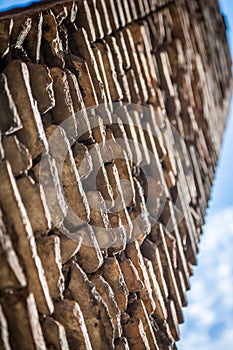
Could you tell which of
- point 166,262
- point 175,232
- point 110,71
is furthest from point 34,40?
point 175,232

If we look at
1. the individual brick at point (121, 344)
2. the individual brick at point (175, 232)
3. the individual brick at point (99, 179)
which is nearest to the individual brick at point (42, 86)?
the individual brick at point (99, 179)

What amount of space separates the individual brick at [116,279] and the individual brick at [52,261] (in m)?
0.26

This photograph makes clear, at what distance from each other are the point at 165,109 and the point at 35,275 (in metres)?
1.44

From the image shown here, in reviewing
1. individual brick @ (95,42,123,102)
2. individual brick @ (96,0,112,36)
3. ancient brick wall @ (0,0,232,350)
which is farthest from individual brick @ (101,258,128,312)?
individual brick @ (96,0,112,36)

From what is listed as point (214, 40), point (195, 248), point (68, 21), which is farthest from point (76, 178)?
point (214, 40)

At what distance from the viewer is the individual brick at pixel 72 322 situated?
1148mm

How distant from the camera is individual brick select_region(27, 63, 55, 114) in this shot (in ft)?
4.07

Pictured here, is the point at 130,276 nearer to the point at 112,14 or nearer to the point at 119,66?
the point at 119,66

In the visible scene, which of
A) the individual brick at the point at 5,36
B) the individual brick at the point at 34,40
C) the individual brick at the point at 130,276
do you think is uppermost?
the individual brick at the point at 34,40

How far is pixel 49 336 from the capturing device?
1084 mm

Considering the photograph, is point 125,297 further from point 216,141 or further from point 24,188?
point 216,141

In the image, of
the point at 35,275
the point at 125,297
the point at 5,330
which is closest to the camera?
A: the point at 5,330

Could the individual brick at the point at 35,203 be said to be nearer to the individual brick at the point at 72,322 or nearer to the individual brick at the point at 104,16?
the individual brick at the point at 72,322

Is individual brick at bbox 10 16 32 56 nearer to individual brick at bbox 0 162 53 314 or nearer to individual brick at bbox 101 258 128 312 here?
individual brick at bbox 0 162 53 314
